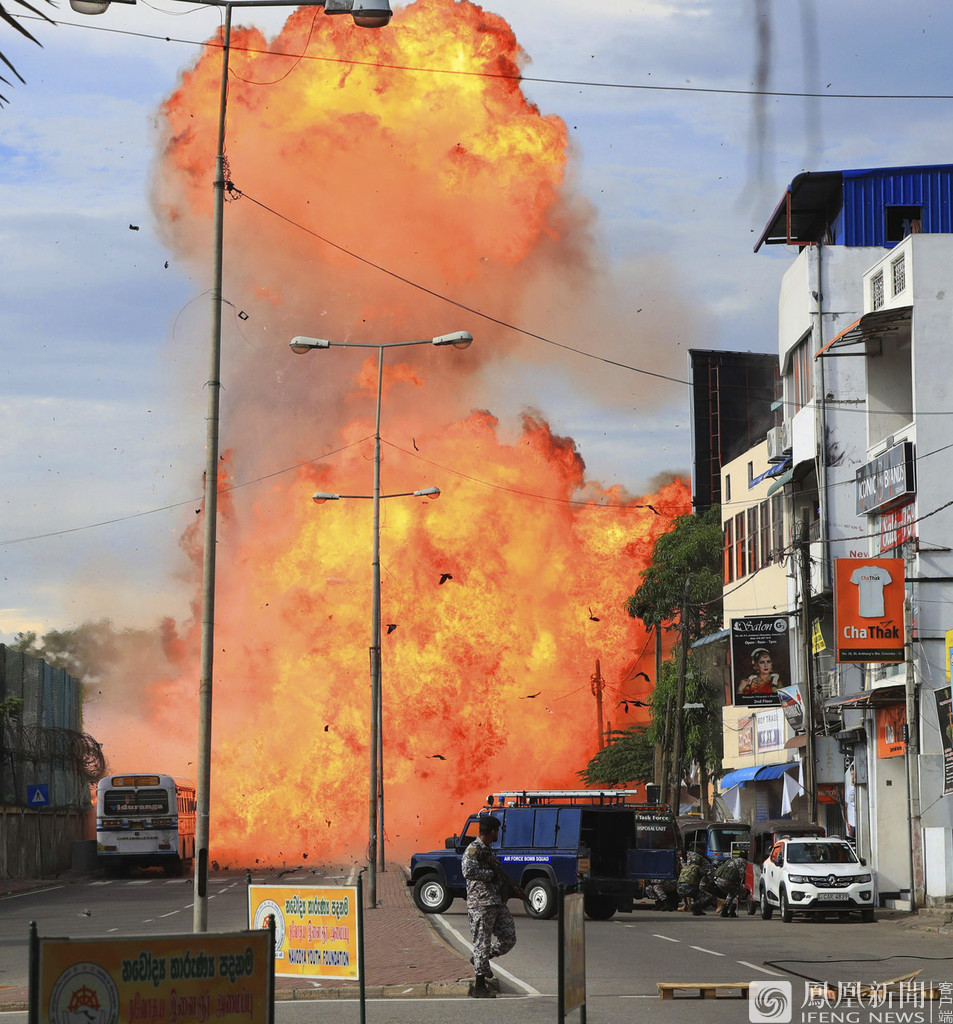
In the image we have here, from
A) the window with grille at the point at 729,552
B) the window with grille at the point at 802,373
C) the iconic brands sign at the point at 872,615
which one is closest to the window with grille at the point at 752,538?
the window with grille at the point at 729,552

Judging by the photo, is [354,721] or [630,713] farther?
[630,713]

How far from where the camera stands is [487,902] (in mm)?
15000

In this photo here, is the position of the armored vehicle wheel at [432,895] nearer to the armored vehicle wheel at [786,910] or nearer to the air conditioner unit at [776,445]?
the armored vehicle wheel at [786,910]

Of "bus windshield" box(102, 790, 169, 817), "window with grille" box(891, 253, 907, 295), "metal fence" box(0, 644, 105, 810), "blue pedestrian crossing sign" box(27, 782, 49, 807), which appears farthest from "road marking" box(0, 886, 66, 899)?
"window with grille" box(891, 253, 907, 295)

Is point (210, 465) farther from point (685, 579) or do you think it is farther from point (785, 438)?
point (685, 579)

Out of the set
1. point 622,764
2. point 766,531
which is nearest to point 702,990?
point 766,531

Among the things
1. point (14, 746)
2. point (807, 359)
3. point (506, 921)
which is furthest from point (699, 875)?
point (14, 746)

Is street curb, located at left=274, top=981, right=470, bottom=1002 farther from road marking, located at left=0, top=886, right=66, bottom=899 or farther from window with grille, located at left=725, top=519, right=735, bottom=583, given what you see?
window with grille, located at left=725, top=519, right=735, bottom=583

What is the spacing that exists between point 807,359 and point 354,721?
26959 mm

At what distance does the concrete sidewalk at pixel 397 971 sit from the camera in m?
14.9

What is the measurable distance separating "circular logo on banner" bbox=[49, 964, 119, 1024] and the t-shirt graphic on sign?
89.4ft

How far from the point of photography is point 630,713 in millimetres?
77750

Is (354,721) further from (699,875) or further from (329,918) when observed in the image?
(329,918)

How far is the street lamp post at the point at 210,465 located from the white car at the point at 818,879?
14.4 metres
